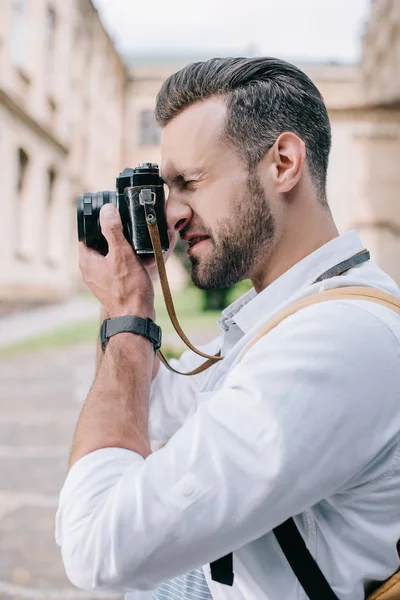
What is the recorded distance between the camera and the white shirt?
0.87 meters

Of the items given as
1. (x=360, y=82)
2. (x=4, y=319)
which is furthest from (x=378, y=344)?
(x=360, y=82)

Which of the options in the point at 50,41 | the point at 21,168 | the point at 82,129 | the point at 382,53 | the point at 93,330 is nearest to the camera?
the point at 93,330

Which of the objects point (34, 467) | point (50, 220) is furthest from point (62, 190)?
point (34, 467)

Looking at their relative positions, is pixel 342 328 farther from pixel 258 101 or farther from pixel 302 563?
pixel 258 101

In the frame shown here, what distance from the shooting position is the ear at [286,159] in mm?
1239

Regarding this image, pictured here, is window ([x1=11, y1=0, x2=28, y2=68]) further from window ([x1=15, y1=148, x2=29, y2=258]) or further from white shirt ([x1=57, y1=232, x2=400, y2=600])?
white shirt ([x1=57, y1=232, x2=400, y2=600])

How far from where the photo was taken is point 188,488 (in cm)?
87

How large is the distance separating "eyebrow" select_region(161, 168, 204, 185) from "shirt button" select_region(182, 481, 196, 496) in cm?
64

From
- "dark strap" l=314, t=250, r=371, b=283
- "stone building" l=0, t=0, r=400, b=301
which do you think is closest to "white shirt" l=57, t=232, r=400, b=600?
"dark strap" l=314, t=250, r=371, b=283

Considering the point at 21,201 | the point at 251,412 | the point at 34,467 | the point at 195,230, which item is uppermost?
the point at 21,201

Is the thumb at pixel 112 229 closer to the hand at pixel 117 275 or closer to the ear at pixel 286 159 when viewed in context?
the hand at pixel 117 275

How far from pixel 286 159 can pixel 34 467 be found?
4053mm

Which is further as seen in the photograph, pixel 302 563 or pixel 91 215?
pixel 91 215

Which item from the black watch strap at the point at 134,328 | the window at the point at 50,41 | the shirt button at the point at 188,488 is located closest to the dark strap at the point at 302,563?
the shirt button at the point at 188,488
